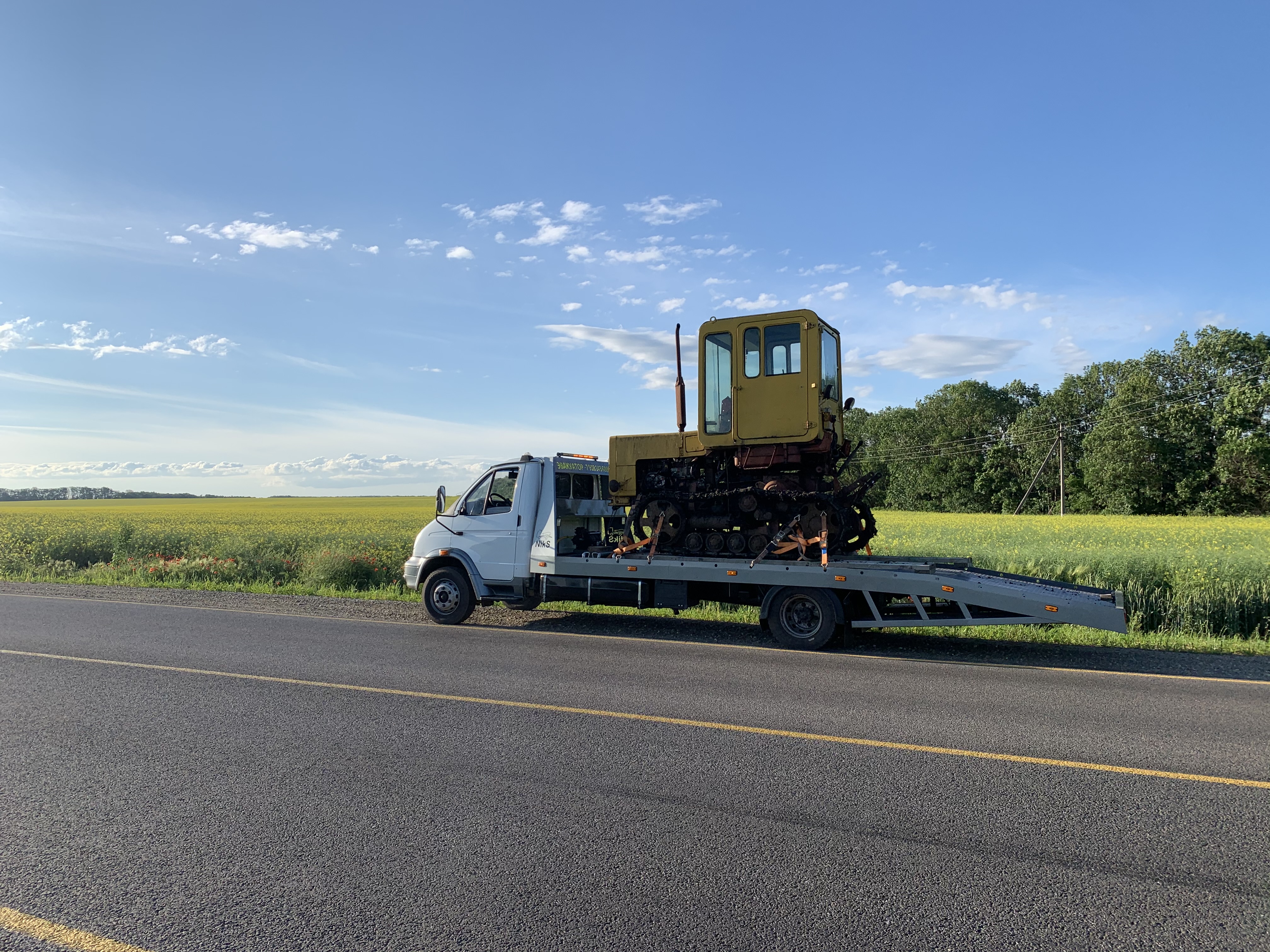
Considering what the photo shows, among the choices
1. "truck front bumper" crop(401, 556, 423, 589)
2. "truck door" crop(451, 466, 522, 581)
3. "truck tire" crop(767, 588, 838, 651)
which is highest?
"truck door" crop(451, 466, 522, 581)

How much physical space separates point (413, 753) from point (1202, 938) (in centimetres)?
429

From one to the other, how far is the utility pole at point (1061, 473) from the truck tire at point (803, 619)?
150ft

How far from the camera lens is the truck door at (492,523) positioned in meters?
11.8

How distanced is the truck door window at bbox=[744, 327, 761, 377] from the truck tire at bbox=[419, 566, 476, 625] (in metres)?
4.97

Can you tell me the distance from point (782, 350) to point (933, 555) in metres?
5.13

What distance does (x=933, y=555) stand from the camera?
Result: 1362 cm

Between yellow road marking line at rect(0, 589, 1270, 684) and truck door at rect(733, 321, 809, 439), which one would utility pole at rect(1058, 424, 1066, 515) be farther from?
yellow road marking line at rect(0, 589, 1270, 684)

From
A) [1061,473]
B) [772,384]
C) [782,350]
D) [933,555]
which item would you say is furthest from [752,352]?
[1061,473]

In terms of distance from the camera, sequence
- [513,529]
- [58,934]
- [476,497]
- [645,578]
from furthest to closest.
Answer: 1. [476,497]
2. [513,529]
3. [645,578]
4. [58,934]

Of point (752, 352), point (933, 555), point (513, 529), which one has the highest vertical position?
point (752, 352)

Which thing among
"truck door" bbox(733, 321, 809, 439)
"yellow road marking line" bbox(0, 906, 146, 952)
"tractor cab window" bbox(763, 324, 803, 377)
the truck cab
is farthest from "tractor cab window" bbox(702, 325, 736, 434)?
"yellow road marking line" bbox(0, 906, 146, 952)

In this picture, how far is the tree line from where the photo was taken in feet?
162

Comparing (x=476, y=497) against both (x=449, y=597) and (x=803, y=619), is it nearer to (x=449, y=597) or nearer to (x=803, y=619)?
(x=449, y=597)

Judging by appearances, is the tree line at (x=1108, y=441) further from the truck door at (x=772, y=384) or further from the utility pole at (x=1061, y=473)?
the truck door at (x=772, y=384)
